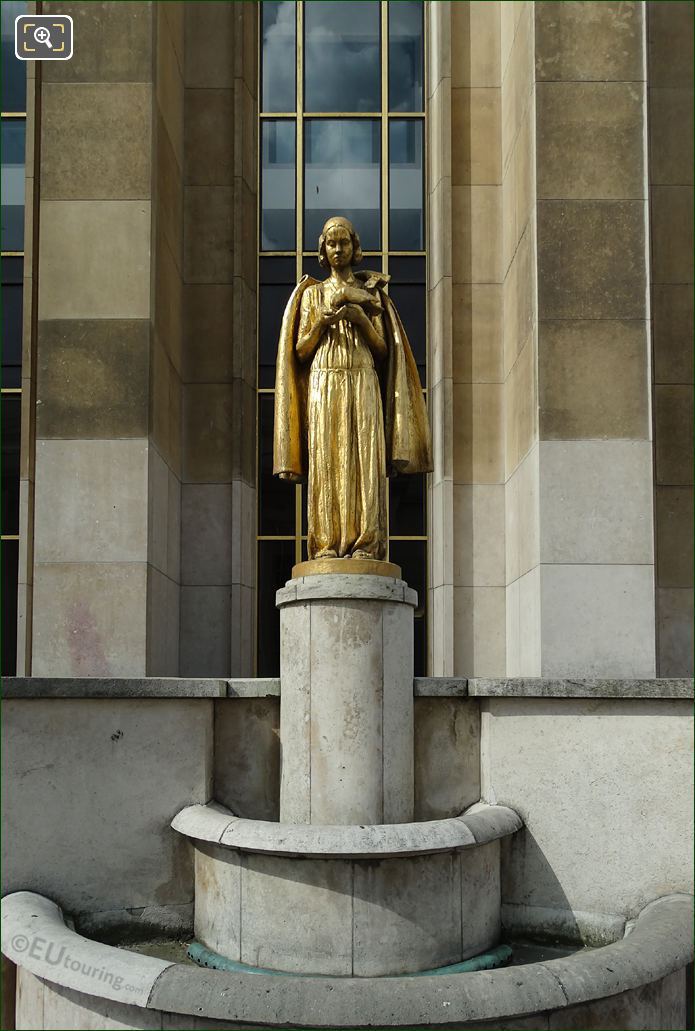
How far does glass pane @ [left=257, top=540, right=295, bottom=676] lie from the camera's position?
11.9m

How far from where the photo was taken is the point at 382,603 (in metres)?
7.20

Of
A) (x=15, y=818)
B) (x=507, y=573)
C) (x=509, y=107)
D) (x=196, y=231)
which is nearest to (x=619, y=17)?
(x=509, y=107)

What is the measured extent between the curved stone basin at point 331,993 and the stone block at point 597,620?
380 cm

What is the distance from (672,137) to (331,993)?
33.5 feet

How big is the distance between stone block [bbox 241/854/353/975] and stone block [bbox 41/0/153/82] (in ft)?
27.9

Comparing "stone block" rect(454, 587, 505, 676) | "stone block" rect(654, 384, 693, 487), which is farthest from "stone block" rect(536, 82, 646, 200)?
"stone block" rect(454, 587, 505, 676)

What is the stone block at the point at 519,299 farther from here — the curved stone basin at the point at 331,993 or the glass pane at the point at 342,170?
the curved stone basin at the point at 331,993

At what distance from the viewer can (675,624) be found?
35.6 ft

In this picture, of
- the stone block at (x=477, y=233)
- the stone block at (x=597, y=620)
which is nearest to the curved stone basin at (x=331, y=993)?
the stone block at (x=597, y=620)

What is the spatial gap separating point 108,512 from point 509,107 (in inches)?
271

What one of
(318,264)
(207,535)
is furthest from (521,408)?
(207,535)

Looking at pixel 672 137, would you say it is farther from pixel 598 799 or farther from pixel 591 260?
pixel 598 799

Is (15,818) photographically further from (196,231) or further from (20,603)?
(196,231)

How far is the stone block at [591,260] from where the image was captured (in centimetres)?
1006
